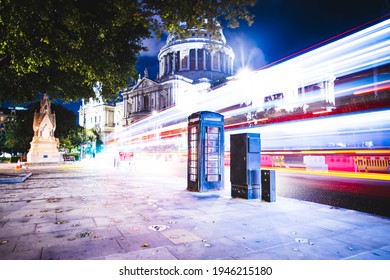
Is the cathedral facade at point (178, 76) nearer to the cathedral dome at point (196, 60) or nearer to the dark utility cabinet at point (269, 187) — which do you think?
the cathedral dome at point (196, 60)

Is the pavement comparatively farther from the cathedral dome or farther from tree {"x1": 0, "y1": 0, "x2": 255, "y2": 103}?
the cathedral dome

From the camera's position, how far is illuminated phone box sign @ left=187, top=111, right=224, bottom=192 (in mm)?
8391

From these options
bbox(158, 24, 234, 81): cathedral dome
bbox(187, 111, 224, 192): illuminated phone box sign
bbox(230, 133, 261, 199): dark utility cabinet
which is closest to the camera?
bbox(230, 133, 261, 199): dark utility cabinet

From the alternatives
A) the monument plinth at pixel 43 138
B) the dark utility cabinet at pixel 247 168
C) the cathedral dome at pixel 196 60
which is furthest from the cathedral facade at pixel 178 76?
the dark utility cabinet at pixel 247 168

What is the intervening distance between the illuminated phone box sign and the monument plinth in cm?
2366

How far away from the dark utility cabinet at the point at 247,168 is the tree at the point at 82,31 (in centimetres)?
324

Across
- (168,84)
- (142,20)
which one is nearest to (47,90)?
(142,20)

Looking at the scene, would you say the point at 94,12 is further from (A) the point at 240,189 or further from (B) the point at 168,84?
(B) the point at 168,84

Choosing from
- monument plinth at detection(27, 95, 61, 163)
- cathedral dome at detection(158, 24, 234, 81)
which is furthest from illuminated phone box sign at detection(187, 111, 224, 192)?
cathedral dome at detection(158, 24, 234, 81)

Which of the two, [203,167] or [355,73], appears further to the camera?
[355,73]

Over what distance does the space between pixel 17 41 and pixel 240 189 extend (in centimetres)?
884

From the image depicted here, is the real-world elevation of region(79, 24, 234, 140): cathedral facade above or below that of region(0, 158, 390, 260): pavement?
above
